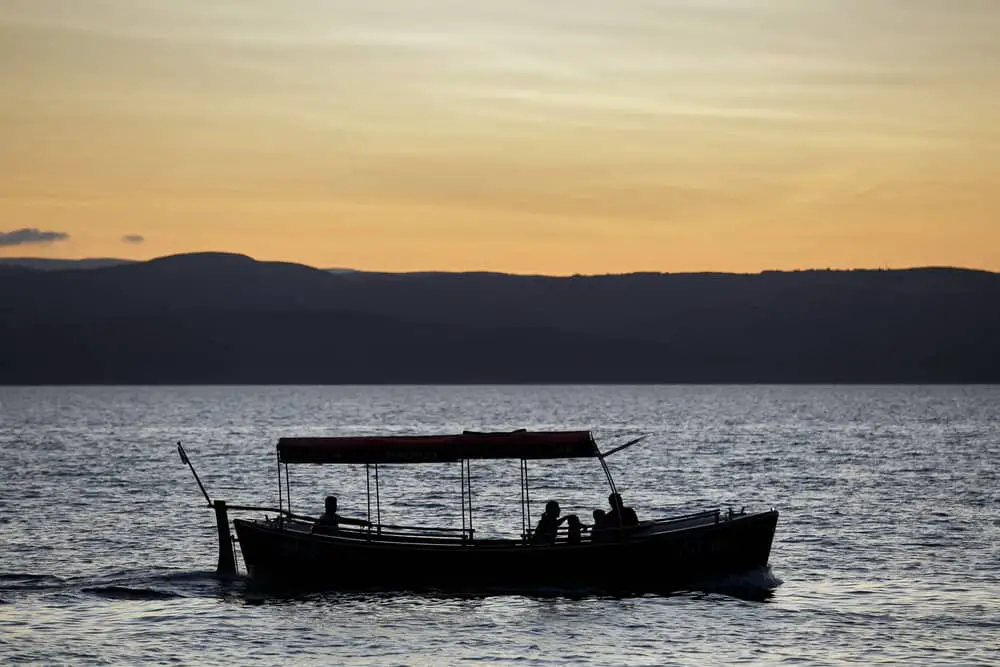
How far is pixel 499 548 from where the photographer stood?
34.8m

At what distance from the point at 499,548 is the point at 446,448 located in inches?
108

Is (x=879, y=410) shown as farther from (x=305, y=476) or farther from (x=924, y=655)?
(x=924, y=655)

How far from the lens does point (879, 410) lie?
645 ft

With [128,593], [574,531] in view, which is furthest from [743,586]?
[128,593]

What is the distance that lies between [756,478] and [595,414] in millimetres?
107917

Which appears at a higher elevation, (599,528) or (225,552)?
(599,528)

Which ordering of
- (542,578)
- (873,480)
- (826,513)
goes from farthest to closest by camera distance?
(873,480), (826,513), (542,578)

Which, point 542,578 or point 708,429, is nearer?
point 542,578

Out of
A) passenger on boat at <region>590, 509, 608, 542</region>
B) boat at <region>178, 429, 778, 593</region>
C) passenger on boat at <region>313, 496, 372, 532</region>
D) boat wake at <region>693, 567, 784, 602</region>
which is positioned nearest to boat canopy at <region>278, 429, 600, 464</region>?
boat at <region>178, 429, 778, 593</region>

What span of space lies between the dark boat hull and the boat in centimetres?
2

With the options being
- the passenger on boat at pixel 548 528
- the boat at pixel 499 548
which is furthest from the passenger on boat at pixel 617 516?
the passenger on boat at pixel 548 528

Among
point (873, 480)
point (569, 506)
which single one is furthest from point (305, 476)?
point (873, 480)

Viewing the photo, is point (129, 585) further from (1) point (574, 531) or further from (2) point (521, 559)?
(1) point (574, 531)

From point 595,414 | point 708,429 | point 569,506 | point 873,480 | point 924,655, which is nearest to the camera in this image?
point 924,655
